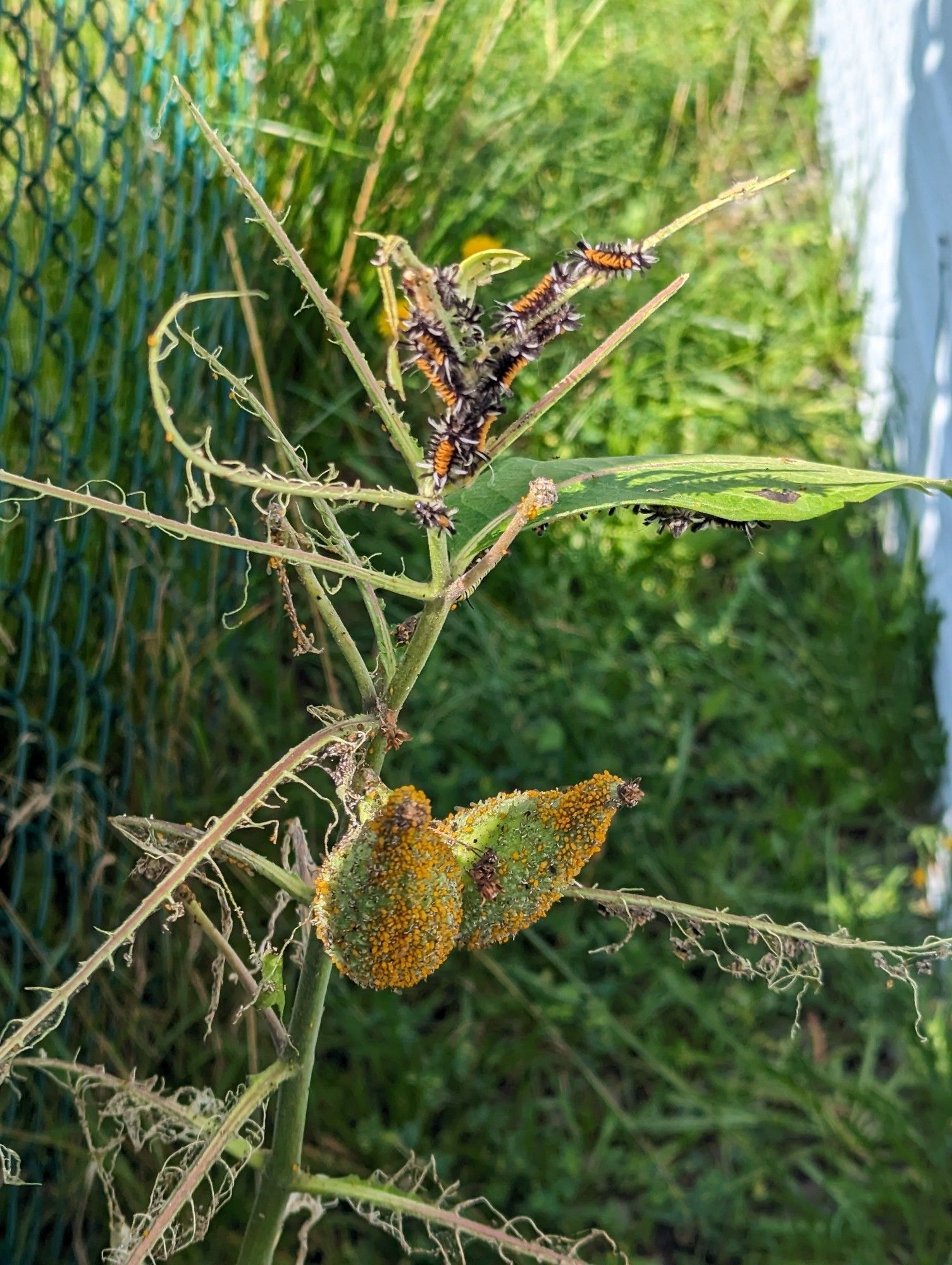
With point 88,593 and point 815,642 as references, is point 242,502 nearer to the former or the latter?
point 88,593

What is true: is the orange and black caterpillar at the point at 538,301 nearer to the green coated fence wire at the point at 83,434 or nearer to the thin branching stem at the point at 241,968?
the thin branching stem at the point at 241,968

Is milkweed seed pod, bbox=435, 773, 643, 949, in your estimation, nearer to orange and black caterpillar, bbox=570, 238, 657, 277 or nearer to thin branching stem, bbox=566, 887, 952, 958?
→ thin branching stem, bbox=566, 887, 952, 958

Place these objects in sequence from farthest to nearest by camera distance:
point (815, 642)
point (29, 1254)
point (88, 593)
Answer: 1. point (815, 642)
2. point (88, 593)
3. point (29, 1254)

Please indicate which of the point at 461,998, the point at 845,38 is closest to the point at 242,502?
the point at 461,998

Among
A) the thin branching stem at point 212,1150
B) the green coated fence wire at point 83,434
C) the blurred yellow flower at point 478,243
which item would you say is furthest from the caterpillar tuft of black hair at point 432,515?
the blurred yellow flower at point 478,243

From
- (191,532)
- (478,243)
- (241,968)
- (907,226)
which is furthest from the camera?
(907,226)

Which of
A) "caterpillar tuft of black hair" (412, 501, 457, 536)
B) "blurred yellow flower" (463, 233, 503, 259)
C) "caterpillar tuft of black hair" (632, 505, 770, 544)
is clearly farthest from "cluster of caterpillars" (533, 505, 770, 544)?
"blurred yellow flower" (463, 233, 503, 259)

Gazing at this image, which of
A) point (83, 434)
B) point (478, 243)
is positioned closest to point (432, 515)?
point (83, 434)

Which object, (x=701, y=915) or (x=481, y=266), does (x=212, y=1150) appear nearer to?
(x=701, y=915)
